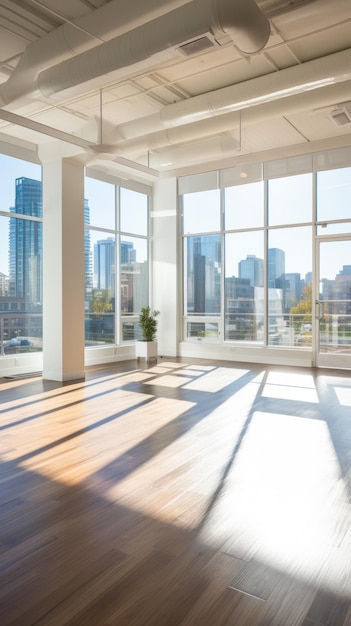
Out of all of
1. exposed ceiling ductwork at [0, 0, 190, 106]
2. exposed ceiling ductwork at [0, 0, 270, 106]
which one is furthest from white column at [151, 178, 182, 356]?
exposed ceiling ductwork at [0, 0, 270, 106]

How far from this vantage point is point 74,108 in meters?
6.71

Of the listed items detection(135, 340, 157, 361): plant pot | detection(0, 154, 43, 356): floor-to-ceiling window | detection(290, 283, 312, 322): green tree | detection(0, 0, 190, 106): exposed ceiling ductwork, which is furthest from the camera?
detection(135, 340, 157, 361): plant pot

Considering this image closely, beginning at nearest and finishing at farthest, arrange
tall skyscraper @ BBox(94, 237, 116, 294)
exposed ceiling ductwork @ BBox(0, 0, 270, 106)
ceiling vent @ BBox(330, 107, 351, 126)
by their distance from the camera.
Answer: exposed ceiling ductwork @ BBox(0, 0, 270, 106) < ceiling vent @ BBox(330, 107, 351, 126) < tall skyscraper @ BBox(94, 237, 116, 294)

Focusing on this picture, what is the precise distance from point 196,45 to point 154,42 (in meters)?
0.38

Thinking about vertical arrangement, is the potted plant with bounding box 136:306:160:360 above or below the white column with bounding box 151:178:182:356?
below

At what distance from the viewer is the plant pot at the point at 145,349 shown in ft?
31.5

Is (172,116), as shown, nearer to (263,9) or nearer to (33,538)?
(263,9)

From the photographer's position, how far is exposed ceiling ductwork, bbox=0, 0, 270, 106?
12.6 feet

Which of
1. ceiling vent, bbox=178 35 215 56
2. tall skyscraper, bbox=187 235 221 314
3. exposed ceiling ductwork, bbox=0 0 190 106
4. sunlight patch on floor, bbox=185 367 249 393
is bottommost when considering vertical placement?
sunlight patch on floor, bbox=185 367 249 393

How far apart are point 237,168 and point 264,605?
28.4 feet

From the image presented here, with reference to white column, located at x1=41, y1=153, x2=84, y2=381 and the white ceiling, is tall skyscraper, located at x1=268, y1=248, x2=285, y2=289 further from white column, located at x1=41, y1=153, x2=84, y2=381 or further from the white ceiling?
white column, located at x1=41, y1=153, x2=84, y2=381

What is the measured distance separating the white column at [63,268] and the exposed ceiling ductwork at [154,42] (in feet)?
7.51

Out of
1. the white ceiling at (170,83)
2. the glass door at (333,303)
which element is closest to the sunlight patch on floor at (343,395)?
the glass door at (333,303)

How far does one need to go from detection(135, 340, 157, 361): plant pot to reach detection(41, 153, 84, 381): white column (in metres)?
2.19
